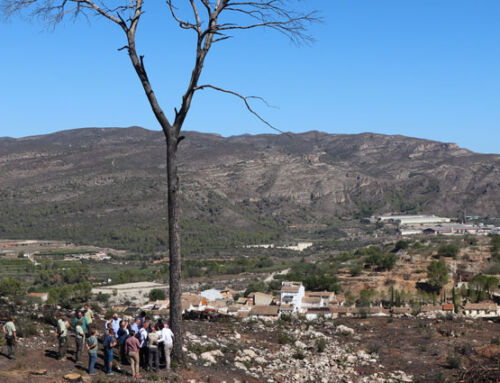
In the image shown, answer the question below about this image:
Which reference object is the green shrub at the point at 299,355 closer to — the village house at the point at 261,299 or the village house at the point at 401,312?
the village house at the point at 401,312

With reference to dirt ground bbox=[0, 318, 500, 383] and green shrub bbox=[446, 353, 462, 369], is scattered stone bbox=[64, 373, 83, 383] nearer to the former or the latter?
dirt ground bbox=[0, 318, 500, 383]

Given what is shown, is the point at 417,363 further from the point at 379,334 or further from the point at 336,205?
the point at 336,205

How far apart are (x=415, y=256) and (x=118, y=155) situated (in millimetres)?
144526

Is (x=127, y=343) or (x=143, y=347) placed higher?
(x=127, y=343)

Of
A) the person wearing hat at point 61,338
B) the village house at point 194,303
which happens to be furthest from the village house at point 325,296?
the person wearing hat at point 61,338

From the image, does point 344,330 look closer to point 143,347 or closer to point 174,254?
point 174,254

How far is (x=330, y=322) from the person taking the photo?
19.2 metres

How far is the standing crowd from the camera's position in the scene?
35.4 ft

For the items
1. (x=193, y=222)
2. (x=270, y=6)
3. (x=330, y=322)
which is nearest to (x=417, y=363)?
(x=330, y=322)

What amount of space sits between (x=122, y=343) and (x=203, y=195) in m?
144

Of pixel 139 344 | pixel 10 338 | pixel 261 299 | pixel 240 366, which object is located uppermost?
pixel 10 338

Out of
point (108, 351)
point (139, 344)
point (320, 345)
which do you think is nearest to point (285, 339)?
point (320, 345)

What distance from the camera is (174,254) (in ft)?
39.0

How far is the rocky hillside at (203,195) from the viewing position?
13474cm
